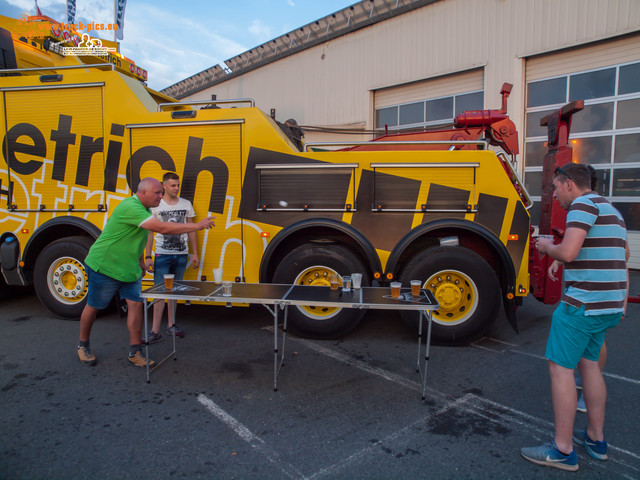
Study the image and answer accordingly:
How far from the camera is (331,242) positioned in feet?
15.2

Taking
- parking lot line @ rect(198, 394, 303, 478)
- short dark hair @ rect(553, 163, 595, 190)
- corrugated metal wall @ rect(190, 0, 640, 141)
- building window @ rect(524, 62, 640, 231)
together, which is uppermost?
corrugated metal wall @ rect(190, 0, 640, 141)

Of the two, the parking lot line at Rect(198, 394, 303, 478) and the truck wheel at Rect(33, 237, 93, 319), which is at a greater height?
the truck wheel at Rect(33, 237, 93, 319)

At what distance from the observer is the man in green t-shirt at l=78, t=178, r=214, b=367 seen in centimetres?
367

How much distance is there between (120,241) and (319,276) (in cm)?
209

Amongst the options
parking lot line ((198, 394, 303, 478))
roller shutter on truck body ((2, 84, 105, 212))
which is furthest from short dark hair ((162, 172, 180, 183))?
parking lot line ((198, 394, 303, 478))

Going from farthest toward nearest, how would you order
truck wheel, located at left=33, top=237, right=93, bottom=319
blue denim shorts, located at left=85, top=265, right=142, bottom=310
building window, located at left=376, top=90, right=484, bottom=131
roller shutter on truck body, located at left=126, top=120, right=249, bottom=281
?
building window, located at left=376, top=90, right=484, bottom=131
truck wheel, located at left=33, top=237, right=93, bottom=319
roller shutter on truck body, located at left=126, top=120, right=249, bottom=281
blue denim shorts, located at left=85, top=265, right=142, bottom=310

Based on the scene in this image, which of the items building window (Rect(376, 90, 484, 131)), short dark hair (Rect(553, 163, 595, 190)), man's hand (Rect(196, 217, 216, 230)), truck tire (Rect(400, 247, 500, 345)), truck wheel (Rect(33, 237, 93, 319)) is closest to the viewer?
short dark hair (Rect(553, 163, 595, 190))

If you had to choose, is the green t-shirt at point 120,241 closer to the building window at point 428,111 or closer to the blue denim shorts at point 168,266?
the blue denim shorts at point 168,266

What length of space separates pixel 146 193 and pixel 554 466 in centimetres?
373

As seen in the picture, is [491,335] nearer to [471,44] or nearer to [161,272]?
[161,272]

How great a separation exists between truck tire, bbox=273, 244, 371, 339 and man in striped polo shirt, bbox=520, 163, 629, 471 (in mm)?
2253

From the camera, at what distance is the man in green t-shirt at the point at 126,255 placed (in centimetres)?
367

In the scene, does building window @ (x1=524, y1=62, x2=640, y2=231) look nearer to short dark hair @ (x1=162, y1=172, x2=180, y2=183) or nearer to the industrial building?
the industrial building

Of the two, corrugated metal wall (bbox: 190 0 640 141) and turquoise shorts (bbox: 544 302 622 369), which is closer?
turquoise shorts (bbox: 544 302 622 369)
